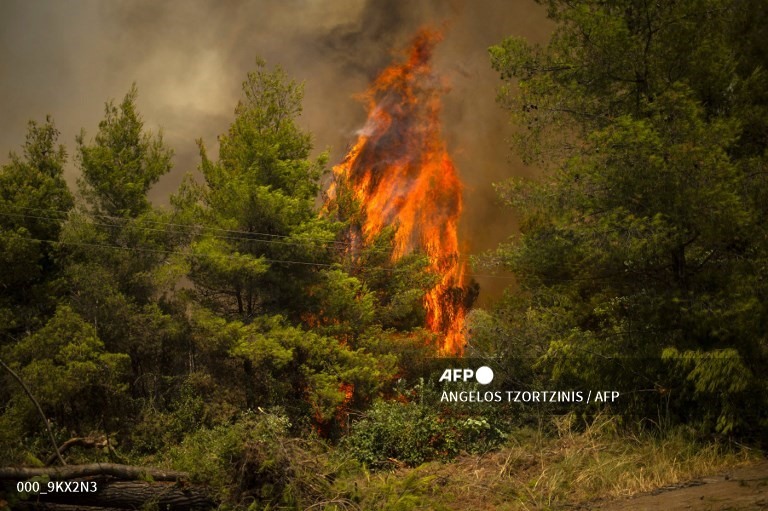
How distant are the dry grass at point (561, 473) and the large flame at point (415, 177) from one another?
44.2ft

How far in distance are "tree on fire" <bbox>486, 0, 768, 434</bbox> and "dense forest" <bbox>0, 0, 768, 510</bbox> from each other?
0.16 ft

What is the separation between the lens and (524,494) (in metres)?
8.55

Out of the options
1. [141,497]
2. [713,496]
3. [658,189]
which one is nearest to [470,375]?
[658,189]

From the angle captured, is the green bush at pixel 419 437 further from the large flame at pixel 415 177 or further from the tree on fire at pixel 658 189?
the large flame at pixel 415 177

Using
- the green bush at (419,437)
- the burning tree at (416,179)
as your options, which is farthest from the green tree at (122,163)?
the green bush at (419,437)

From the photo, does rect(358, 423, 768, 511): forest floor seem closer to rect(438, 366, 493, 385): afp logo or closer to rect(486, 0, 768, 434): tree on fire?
rect(486, 0, 768, 434): tree on fire

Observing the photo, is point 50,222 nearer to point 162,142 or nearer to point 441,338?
point 162,142

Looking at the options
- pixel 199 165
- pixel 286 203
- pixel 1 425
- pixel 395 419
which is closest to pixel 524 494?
pixel 395 419

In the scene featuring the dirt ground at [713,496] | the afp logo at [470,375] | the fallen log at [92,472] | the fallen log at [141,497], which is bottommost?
the dirt ground at [713,496]

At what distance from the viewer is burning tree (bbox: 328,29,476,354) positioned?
2581 centimetres

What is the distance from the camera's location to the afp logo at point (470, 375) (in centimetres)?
1395

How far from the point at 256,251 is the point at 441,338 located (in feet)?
33.7

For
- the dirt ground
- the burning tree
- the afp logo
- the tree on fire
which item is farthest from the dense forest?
the burning tree

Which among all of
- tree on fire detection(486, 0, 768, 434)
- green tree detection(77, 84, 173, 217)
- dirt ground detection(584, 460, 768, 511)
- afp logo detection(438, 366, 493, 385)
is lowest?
dirt ground detection(584, 460, 768, 511)
